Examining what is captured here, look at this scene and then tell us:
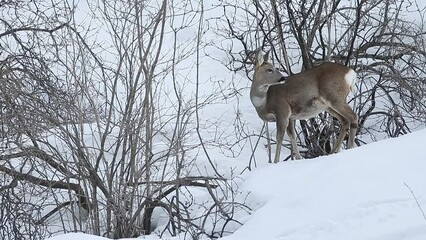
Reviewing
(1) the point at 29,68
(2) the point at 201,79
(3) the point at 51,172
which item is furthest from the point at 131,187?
(2) the point at 201,79

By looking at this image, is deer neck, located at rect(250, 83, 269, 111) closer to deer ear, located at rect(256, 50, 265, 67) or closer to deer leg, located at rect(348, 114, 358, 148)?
deer ear, located at rect(256, 50, 265, 67)

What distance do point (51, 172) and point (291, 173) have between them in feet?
13.5

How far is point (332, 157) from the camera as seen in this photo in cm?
848

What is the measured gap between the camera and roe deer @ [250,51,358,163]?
1055 cm

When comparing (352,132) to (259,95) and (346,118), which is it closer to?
(346,118)

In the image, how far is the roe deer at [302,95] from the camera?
10555 mm

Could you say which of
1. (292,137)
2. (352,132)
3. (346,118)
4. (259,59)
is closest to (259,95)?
(259,59)

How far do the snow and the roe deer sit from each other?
1854 mm

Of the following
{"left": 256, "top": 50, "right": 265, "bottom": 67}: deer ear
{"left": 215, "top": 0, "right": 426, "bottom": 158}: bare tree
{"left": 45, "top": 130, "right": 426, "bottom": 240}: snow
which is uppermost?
{"left": 215, "top": 0, "right": 426, "bottom": 158}: bare tree

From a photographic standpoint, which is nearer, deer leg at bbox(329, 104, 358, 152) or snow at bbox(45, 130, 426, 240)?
snow at bbox(45, 130, 426, 240)

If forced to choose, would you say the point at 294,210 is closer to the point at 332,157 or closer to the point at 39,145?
the point at 332,157

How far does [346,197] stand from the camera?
23.0 feet

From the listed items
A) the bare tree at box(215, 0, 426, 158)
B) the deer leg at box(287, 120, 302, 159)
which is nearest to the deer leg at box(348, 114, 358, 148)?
the deer leg at box(287, 120, 302, 159)

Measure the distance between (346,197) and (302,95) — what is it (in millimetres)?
3727
